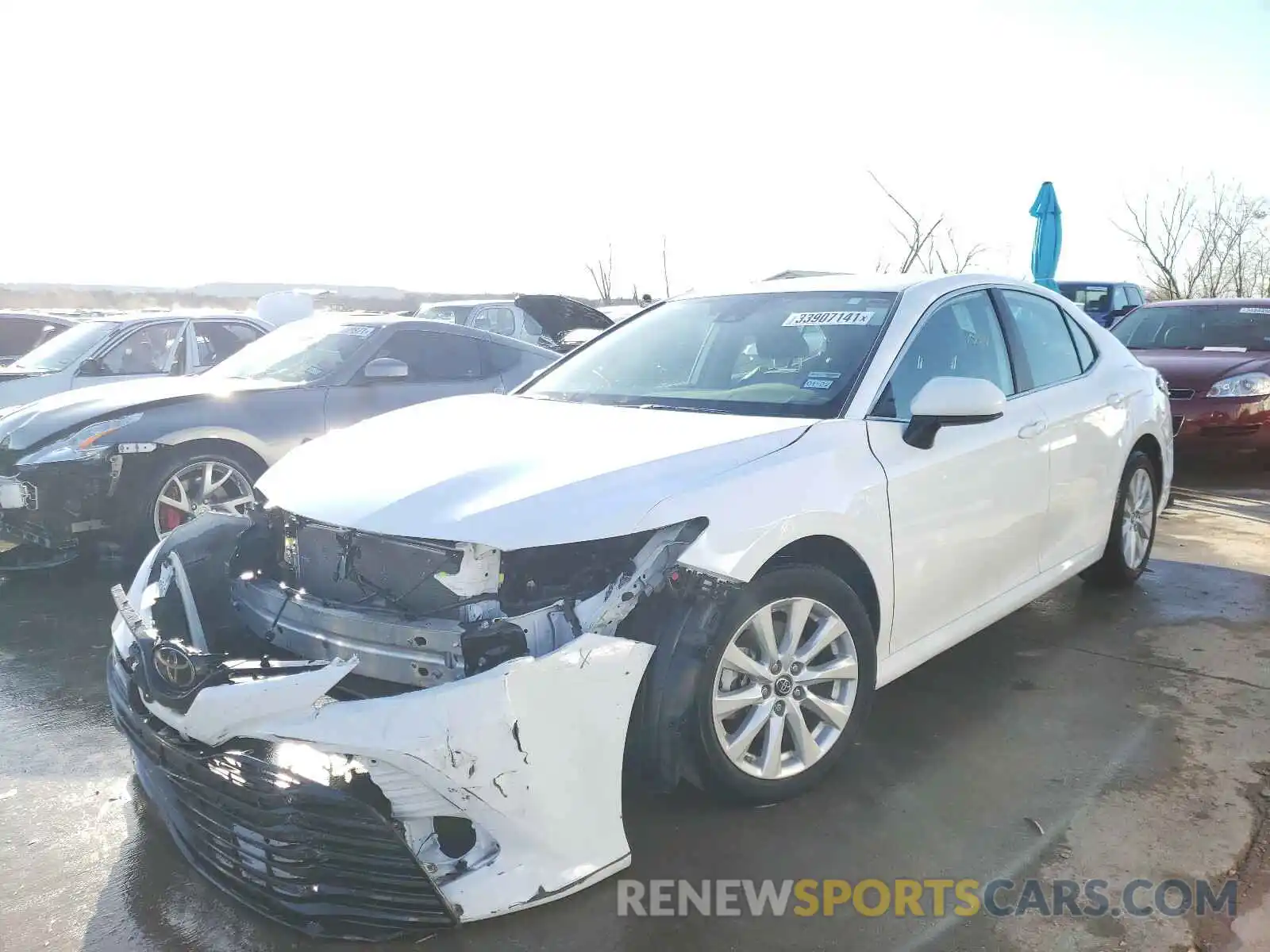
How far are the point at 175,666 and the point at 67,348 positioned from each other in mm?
7598

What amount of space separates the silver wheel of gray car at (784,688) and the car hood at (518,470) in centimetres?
47

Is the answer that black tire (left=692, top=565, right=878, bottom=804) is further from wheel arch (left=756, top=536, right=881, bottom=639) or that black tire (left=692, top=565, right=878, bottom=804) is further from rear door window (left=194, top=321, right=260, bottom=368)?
rear door window (left=194, top=321, right=260, bottom=368)

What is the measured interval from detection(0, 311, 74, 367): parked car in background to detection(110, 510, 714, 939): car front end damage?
10048mm

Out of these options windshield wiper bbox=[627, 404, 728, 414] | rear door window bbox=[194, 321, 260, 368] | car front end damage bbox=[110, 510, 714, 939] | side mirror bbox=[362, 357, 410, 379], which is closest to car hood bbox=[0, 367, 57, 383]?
rear door window bbox=[194, 321, 260, 368]

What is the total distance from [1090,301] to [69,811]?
58.3ft

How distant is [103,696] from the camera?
378 centimetres

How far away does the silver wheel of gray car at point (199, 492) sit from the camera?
213 inches

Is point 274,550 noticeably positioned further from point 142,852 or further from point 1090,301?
point 1090,301

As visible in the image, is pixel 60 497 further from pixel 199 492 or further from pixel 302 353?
pixel 302 353

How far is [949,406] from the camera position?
9.91ft

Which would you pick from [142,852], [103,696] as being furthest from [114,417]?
[142,852]

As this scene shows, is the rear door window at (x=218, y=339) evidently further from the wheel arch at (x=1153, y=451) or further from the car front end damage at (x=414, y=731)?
the wheel arch at (x=1153, y=451)

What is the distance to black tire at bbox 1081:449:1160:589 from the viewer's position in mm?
4641

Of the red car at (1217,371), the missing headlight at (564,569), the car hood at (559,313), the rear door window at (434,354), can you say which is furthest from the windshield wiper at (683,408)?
the car hood at (559,313)
